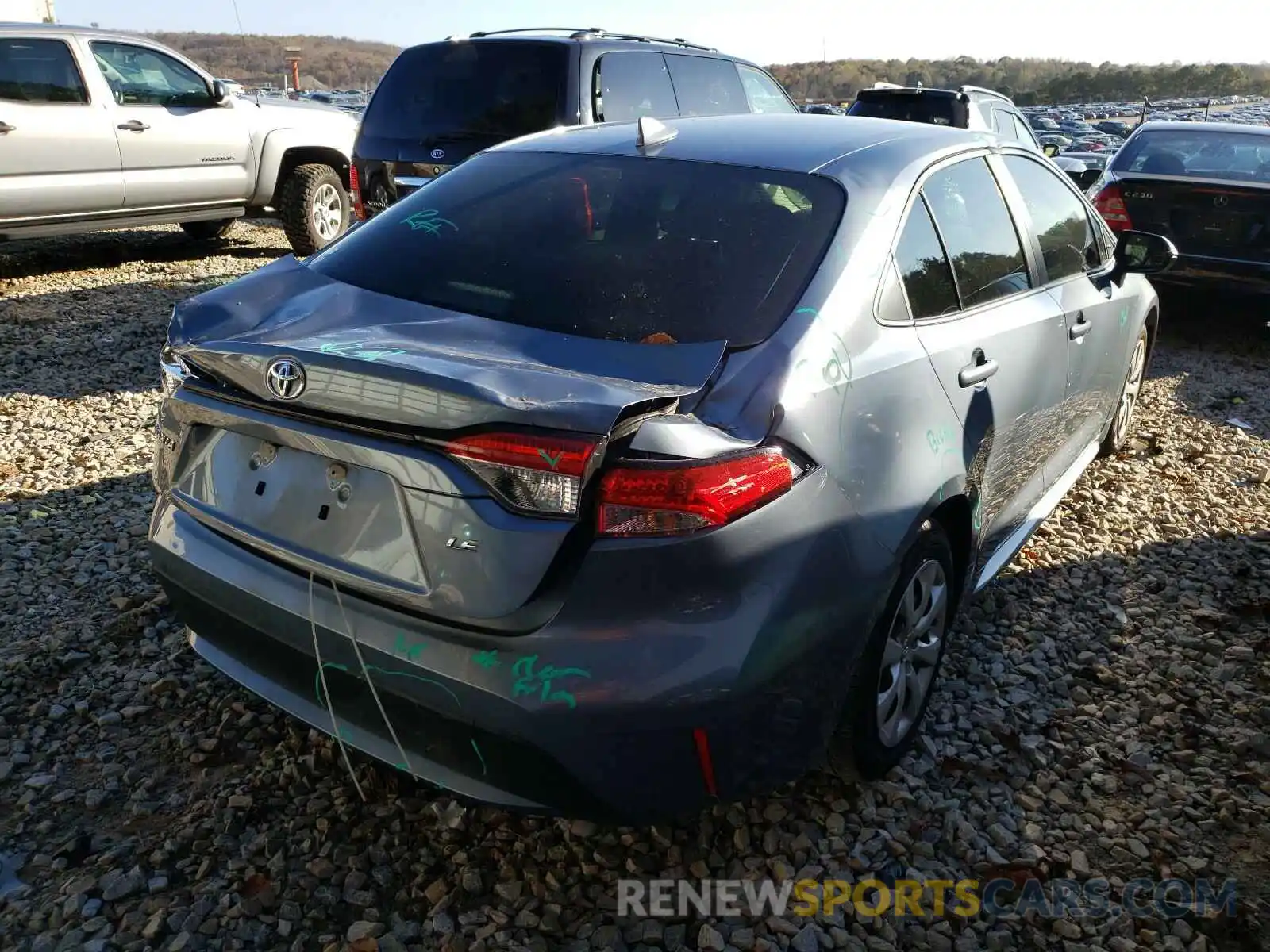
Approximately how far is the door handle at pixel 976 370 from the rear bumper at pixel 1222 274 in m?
5.32

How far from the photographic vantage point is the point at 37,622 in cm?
332

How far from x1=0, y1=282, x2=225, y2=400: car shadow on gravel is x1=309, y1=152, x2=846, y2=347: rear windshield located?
144 inches

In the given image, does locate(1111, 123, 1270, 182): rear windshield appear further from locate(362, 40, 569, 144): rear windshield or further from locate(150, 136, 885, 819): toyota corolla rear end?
locate(150, 136, 885, 819): toyota corolla rear end

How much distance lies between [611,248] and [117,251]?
340 inches

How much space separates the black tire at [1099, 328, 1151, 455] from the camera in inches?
189

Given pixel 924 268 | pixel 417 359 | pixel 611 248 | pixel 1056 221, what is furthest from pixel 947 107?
pixel 417 359

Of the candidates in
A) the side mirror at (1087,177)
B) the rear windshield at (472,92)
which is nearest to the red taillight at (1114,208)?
the side mirror at (1087,177)

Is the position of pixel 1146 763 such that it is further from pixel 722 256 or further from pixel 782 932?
pixel 722 256

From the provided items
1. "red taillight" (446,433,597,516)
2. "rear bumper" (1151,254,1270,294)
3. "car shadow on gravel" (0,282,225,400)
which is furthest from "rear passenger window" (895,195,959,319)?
"rear bumper" (1151,254,1270,294)

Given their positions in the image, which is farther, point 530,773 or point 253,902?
point 253,902

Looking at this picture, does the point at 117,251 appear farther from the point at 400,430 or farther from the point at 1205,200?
the point at 1205,200

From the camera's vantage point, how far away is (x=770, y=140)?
2.82m

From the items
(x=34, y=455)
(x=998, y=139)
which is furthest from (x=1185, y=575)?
(x=34, y=455)

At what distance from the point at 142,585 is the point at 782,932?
2558mm
